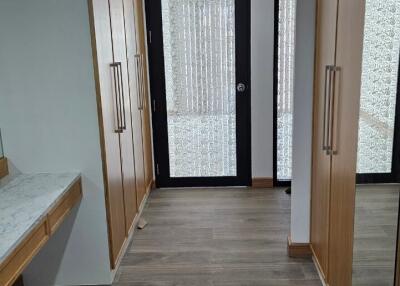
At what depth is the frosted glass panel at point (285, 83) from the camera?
14.1 feet

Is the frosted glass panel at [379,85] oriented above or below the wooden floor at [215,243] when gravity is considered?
above

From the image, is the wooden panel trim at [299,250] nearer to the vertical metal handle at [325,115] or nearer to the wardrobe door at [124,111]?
the vertical metal handle at [325,115]

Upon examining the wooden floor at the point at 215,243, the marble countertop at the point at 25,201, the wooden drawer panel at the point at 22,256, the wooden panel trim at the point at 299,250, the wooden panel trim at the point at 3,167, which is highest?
the wooden panel trim at the point at 3,167

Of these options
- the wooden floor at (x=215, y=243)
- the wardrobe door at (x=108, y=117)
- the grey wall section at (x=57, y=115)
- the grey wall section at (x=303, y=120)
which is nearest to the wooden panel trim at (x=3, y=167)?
the grey wall section at (x=57, y=115)

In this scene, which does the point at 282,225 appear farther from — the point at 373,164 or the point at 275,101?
→ the point at 373,164

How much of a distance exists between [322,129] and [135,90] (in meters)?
1.74

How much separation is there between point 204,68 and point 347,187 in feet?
8.35

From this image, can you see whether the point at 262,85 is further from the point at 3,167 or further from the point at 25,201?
the point at 25,201

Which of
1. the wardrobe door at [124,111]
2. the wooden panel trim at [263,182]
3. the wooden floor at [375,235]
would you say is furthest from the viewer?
the wooden panel trim at [263,182]

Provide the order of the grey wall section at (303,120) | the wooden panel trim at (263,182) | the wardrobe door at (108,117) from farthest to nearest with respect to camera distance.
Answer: the wooden panel trim at (263,182) < the grey wall section at (303,120) < the wardrobe door at (108,117)

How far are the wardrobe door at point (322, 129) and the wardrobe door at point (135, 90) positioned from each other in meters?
1.49

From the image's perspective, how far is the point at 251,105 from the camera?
14.6ft

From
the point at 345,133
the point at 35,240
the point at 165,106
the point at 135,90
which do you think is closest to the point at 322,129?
the point at 345,133

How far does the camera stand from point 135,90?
380 centimetres
